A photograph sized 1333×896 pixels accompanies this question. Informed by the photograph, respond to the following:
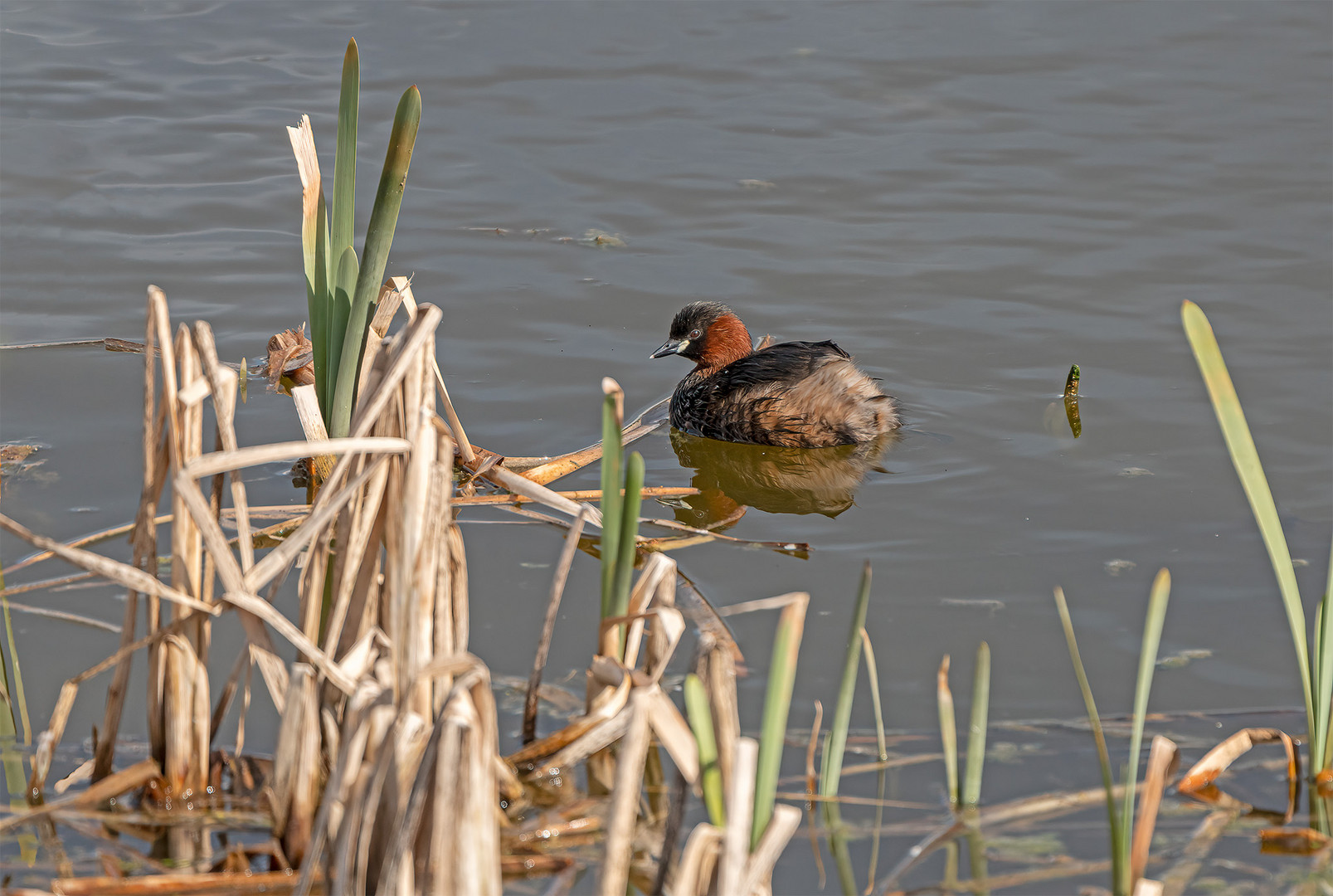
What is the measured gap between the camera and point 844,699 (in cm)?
295

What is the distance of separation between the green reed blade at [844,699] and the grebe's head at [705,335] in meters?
3.54

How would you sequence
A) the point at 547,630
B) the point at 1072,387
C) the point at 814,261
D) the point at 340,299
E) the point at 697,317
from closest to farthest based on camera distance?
the point at 547,630 < the point at 340,299 < the point at 1072,387 < the point at 697,317 < the point at 814,261

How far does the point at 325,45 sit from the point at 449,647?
320 inches

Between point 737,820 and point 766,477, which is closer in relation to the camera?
point 737,820

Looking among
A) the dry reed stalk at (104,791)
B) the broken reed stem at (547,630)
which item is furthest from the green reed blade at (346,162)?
the dry reed stalk at (104,791)

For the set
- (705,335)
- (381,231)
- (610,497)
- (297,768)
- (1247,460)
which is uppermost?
(381,231)

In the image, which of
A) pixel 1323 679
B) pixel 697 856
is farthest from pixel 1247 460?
pixel 697 856

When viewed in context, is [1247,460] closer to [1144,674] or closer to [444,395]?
[1144,674]

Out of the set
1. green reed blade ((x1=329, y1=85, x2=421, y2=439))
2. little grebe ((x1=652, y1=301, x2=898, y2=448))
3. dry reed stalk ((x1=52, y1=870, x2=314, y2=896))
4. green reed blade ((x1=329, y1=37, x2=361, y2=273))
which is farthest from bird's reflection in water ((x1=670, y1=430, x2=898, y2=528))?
dry reed stalk ((x1=52, y1=870, x2=314, y2=896))

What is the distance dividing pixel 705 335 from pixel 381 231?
8.22ft

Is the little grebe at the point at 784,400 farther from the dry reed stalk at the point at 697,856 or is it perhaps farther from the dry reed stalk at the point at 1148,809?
the dry reed stalk at the point at 697,856

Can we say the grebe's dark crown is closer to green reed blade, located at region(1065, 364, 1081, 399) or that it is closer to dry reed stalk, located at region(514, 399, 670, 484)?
dry reed stalk, located at region(514, 399, 670, 484)

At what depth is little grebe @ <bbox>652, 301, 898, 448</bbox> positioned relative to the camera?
20.0 feet

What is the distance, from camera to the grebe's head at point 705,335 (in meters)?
6.52
